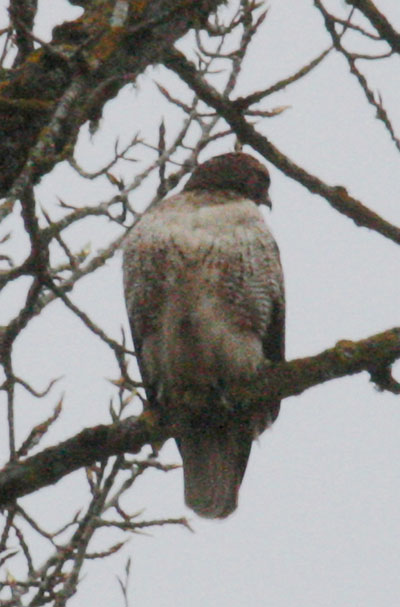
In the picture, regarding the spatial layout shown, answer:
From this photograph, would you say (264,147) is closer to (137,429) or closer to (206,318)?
(137,429)

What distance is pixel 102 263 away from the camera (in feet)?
12.4

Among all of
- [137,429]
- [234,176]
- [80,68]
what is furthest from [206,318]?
[80,68]

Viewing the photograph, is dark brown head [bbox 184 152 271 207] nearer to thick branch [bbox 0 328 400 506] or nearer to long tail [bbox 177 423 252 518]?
long tail [bbox 177 423 252 518]

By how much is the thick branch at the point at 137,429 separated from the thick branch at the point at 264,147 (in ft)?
1.30

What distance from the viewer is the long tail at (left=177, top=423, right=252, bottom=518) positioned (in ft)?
17.2

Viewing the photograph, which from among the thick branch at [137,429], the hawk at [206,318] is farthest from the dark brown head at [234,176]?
the thick branch at [137,429]

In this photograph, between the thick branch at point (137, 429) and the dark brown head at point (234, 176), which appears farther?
the dark brown head at point (234, 176)

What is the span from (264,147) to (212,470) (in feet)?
7.15

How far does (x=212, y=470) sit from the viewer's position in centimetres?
527

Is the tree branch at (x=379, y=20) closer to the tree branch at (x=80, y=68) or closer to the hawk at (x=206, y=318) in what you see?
the tree branch at (x=80, y=68)

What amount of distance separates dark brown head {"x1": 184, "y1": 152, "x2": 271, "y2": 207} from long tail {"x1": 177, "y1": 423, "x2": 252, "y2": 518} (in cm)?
129

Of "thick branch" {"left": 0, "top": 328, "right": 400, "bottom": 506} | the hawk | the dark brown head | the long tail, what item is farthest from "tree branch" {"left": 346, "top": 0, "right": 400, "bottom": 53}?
the long tail

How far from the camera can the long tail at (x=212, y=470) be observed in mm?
5250

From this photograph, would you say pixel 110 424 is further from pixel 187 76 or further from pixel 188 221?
pixel 188 221
